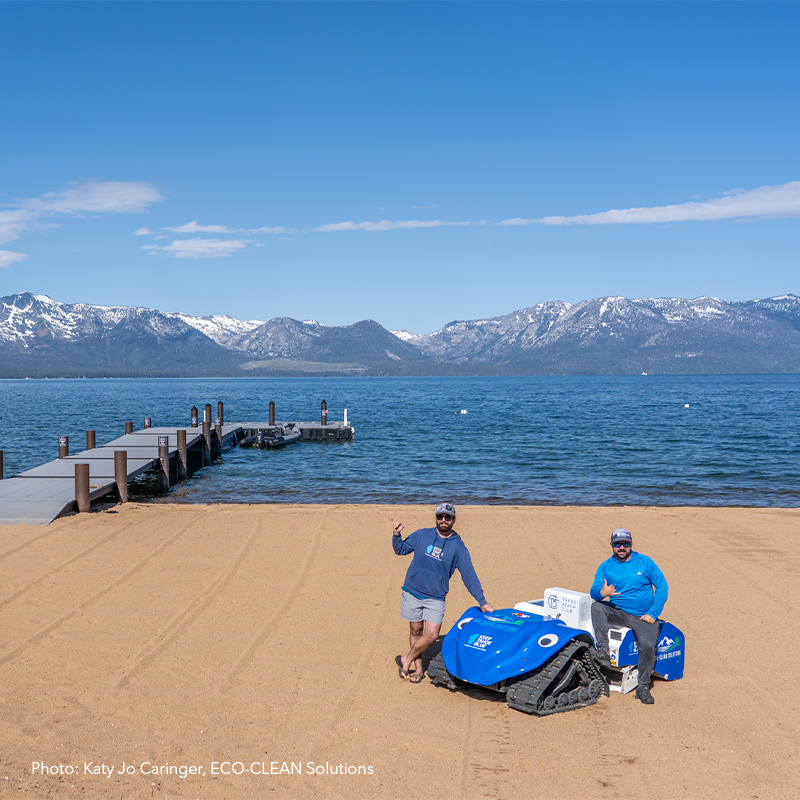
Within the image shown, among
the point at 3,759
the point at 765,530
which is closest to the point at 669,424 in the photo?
the point at 765,530

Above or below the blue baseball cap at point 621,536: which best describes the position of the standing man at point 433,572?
below

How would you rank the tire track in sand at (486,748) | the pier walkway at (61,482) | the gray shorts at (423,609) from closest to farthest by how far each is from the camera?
the tire track in sand at (486,748)
the gray shorts at (423,609)
the pier walkway at (61,482)

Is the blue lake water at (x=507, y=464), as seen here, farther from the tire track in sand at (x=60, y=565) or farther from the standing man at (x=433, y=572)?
the standing man at (x=433, y=572)

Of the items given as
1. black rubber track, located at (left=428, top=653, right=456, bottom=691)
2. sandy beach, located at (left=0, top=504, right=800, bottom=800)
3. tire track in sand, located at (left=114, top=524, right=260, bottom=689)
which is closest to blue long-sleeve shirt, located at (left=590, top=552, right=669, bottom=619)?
sandy beach, located at (left=0, top=504, right=800, bottom=800)

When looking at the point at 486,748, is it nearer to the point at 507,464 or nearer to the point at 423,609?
the point at 423,609

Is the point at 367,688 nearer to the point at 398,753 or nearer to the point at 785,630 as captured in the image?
the point at 398,753

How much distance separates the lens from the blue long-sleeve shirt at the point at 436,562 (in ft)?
26.1

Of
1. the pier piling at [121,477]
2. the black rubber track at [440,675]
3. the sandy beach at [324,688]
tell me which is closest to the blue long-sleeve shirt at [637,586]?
the sandy beach at [324,688]

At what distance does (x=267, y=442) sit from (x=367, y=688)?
34.3 metres

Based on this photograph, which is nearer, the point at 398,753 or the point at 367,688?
the point at 398,753

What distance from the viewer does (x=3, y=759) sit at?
6.66 meters

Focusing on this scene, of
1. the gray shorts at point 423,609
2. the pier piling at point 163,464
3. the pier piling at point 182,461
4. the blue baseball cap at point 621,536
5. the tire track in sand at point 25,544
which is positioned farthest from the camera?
the pier piling at point 182,461

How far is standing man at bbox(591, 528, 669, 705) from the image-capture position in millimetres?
8039

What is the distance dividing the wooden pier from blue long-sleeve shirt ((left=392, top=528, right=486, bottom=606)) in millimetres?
11909
